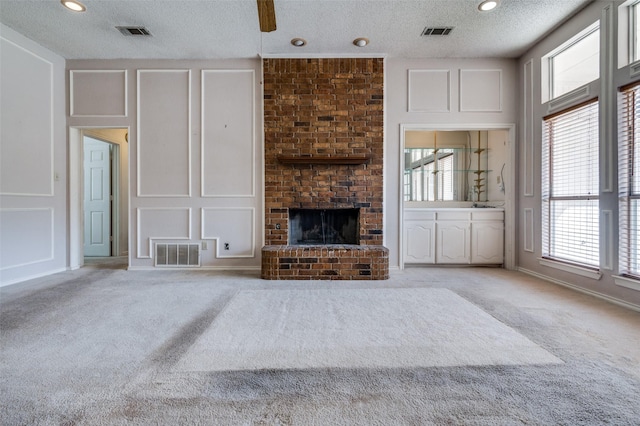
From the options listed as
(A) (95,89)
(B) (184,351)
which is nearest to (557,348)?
(B) (184,351)

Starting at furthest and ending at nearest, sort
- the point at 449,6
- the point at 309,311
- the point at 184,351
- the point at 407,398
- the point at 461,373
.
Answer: the point at 449,6 → the point at 309,311 → the point at 184,351 → the point at 461,373 → the point at 407,398

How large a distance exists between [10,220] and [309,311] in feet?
11.6

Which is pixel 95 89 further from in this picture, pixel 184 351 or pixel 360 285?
Result: pixel 360 285

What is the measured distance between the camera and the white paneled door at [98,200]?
5125 mm

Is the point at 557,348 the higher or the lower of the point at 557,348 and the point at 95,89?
the lower

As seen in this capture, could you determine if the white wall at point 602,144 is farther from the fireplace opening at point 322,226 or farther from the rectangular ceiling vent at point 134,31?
the rectangular ceiling vent at point 134,31

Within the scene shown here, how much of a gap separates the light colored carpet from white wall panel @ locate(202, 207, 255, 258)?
133cm

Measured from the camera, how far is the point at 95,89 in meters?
4.01

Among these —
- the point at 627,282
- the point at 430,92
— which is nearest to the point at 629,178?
the point at 627,282

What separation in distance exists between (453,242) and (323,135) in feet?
7.65

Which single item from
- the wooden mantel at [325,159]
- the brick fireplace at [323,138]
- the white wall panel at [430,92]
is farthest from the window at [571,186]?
the wooden mantel at [325,159]

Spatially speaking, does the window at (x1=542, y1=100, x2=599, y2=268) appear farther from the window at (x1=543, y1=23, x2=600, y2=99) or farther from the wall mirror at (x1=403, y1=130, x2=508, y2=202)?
the wall mirror at (x1=403, y1=130, x2=508, y2=202)

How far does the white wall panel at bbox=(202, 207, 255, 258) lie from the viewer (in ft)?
13.2

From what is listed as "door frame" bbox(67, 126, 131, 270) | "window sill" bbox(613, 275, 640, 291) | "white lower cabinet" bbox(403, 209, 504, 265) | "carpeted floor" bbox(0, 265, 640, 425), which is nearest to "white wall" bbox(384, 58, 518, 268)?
"white lower cabinet" bbox(403, 209, 504, 265)
